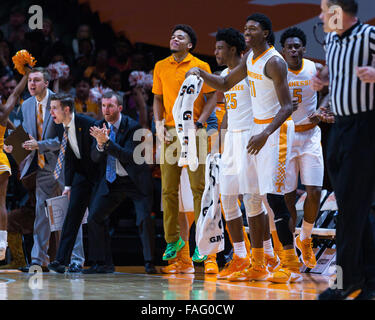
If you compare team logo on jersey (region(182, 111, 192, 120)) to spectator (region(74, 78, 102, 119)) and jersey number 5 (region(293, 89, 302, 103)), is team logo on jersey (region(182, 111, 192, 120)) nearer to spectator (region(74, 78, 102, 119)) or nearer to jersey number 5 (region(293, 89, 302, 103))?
jersey number 5 (region(293, 89, 302, 103))

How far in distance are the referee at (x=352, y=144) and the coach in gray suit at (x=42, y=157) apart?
3506 mm

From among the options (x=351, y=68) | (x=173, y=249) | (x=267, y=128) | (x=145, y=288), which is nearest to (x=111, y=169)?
(x=173, y=249)

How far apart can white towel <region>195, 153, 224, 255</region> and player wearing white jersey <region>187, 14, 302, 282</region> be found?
1.29ft

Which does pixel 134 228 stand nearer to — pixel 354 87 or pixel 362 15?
pixel 362 15

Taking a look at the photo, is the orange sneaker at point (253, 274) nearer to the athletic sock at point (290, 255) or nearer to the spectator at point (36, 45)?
the athletic sock at point (290, 255)

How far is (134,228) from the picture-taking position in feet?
27.9

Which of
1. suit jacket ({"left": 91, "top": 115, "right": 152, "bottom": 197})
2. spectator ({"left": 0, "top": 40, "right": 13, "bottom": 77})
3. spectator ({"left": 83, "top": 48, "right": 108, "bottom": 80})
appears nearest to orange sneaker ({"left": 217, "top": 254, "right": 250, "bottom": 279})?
suit jacket ({"left": 91, "top": 115, "right": 152, "bottom": 197})

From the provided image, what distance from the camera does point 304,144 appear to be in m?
5.92

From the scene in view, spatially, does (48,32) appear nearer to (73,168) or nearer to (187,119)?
(73,168)

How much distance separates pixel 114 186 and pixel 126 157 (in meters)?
0.31

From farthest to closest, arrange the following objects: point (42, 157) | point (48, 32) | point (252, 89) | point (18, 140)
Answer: point (48, 32), point (42, 157), point (18, 140), point (252, 89)
